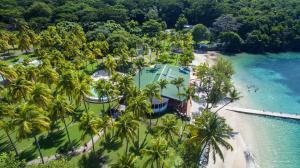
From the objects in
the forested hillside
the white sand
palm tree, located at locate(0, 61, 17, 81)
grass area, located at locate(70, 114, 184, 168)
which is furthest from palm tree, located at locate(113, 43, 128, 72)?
the white sand

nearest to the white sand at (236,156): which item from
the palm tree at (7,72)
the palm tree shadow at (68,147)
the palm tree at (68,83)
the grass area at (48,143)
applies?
the palm tree shadow at (68,147)

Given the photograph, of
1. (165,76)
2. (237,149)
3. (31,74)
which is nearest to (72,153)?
(31,74)

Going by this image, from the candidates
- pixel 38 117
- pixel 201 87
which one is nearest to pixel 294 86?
pixel 201 87

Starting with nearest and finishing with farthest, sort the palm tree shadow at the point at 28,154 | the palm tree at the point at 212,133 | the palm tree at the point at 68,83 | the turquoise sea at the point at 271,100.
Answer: the palm tree at the point at 212,133, the palm tree shadow at the point at 28,154, the palm tree at the point at 68,83, the turquoise sea at the point at 271,100

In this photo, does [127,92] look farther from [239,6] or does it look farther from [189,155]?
[239,6]

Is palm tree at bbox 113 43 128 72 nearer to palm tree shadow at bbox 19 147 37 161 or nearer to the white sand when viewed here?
→ the white sand

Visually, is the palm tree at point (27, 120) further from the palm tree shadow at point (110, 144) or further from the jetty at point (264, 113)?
the jetty at point (264, 113)
